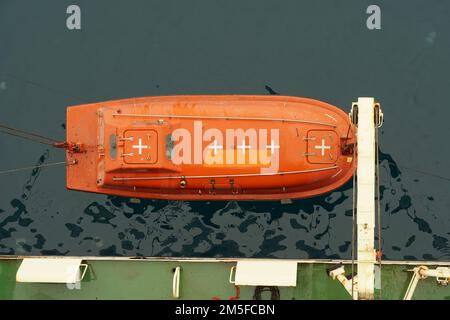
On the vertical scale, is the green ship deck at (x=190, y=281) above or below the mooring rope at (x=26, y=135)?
below

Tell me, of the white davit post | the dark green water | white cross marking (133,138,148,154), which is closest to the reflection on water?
the dark green water

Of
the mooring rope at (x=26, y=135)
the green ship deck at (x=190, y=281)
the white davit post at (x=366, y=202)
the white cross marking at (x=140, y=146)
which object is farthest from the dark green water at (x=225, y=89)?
the white davit post at (x=366, y=202)

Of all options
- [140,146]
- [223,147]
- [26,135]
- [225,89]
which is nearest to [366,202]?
[223,147]

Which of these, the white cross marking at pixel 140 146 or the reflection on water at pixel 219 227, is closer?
the white cross marking at pixel 140 146

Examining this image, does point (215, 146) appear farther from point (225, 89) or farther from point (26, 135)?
point (26, 135)

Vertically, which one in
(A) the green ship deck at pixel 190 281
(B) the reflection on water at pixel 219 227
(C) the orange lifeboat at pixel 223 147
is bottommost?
(A) the green ship deck at pixel 190 281

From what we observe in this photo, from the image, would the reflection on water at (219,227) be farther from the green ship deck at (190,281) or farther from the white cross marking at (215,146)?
the white cross marking at (215,146)

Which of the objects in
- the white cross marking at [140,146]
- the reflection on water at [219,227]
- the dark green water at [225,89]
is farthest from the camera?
the dark green water at [225,89]
